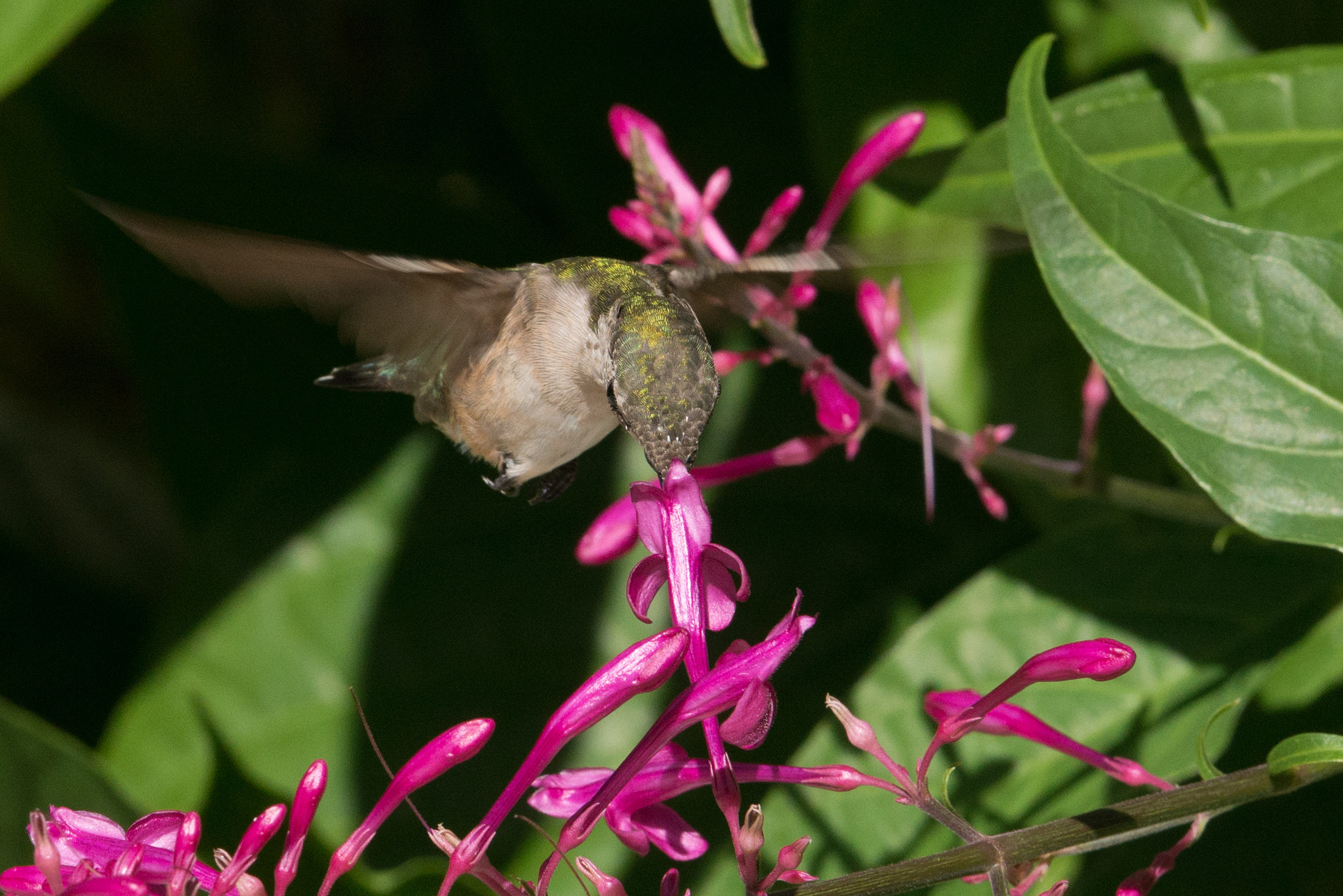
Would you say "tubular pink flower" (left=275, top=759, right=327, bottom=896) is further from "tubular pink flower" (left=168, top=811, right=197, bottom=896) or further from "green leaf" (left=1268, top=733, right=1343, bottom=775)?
"green leaf" (left=1268, top=733, right=1343, bottom=775)

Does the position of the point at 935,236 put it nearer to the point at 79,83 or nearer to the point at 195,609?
the point at 195,609

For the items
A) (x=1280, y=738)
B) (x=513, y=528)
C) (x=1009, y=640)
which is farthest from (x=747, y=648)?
(x=513, y=528)

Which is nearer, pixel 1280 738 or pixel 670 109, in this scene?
pixel 1280 738

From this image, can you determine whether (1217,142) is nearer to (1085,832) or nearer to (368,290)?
(1085,832)

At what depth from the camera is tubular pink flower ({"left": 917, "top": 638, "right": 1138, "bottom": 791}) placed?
3.49ft

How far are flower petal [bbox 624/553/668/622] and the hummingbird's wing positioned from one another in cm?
33

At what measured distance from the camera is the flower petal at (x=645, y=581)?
1055mm

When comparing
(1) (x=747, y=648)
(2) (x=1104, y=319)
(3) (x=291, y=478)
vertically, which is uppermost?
(2) (x=1104, y=319)

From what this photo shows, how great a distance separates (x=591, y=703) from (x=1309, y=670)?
888mm

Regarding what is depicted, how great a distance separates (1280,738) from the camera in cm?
153

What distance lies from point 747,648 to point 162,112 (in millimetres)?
2156

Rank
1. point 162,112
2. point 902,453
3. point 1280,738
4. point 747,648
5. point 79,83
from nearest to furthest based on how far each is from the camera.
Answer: point 747,648, point 1280,738, point 902,453, point 79,83, point 162,112

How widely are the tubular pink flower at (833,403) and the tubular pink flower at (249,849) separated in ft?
2.09

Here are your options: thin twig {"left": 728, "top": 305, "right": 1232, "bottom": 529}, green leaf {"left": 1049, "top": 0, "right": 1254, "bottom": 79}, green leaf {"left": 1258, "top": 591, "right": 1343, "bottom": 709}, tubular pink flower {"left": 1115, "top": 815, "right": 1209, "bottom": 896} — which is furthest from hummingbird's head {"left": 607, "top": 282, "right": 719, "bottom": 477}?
green leaf {"left": 1049, "top": 0, "right": 1254, "bottom": 79}
